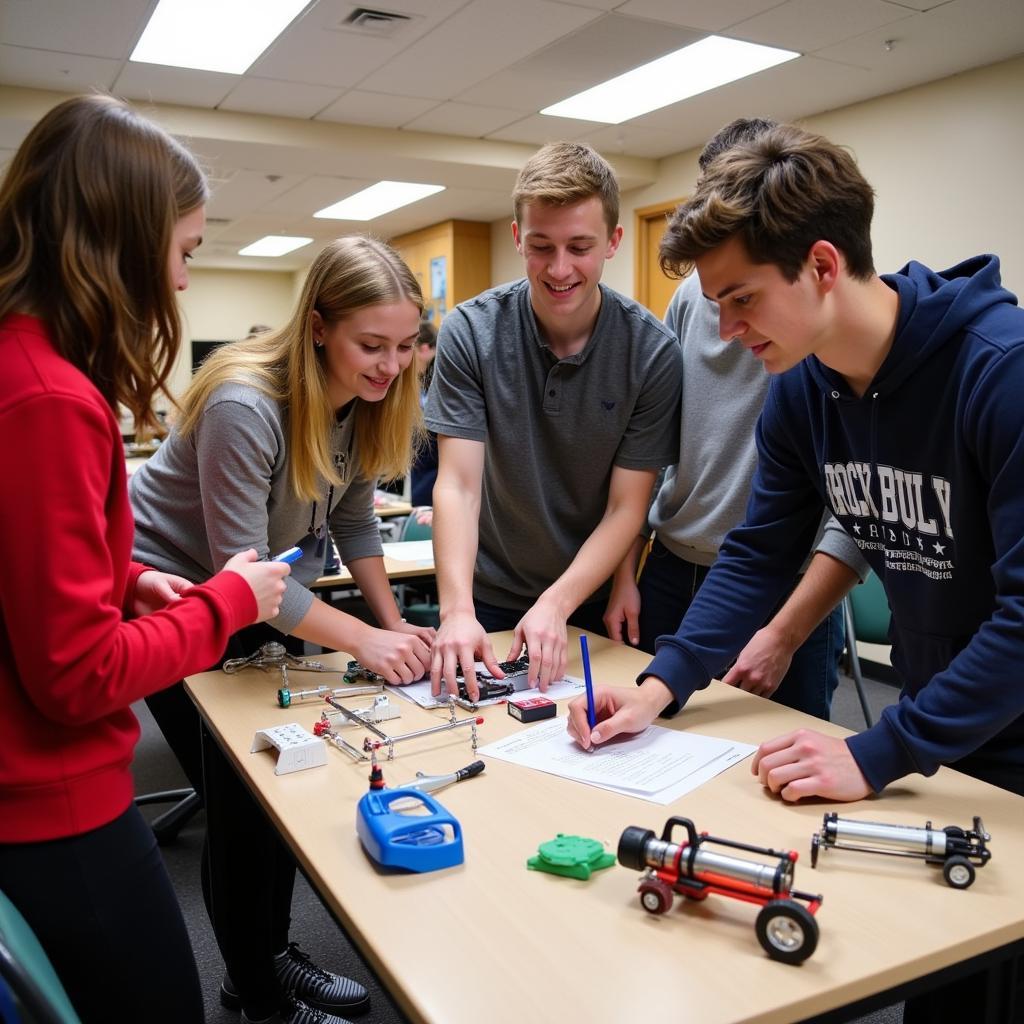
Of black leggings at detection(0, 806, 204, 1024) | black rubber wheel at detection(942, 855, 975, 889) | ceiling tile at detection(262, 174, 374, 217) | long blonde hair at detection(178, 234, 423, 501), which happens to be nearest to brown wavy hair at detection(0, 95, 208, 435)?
black leggings at detection(0, 806, 204, 1024)

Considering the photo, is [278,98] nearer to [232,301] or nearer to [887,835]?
[887,835]

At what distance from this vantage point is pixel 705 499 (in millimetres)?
1796

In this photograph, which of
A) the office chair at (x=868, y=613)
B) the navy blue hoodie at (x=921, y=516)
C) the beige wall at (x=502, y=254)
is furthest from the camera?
the beige wall at (x=502, y=254)

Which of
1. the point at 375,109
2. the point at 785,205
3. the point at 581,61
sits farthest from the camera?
the point at 375,109

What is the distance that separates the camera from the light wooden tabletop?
74 centimetres

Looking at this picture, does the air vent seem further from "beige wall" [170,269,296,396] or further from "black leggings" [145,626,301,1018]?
"beige wall" [170,269,296,396]

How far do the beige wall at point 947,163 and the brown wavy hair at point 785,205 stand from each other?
11.3ft

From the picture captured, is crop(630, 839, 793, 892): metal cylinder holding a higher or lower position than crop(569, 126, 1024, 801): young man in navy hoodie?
lower

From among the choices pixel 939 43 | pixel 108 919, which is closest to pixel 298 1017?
pixel 108 919

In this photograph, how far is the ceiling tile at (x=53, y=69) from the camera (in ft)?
14.0

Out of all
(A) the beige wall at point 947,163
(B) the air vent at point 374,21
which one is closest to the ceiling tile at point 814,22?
(A) the beige wall at point 947,163

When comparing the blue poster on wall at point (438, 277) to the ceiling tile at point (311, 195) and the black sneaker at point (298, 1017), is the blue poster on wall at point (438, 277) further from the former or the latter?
the black sneaker at point (298, 1017)

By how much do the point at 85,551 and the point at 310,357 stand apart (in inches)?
30.8

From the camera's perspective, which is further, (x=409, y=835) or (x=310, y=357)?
(x=310, y=357)
